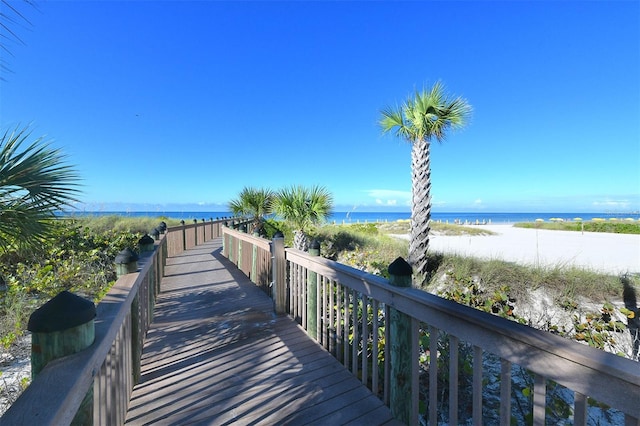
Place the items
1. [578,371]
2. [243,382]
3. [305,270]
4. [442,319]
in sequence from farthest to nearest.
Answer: [305,270]
[243,382]
[442,319]
[578,371]

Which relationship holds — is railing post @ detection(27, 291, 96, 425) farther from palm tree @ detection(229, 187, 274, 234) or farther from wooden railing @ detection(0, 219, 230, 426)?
palm tree @ detection(229, 187, 274, 234)

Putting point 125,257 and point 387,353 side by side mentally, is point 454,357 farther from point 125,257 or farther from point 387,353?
point 125,257

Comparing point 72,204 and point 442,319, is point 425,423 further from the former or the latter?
point 72,204

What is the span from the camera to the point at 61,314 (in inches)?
39.9

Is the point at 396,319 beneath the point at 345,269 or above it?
beneath

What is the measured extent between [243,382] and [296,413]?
0.59m

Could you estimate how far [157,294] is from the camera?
478 centimetres

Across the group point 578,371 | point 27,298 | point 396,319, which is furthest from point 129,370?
point 27,298

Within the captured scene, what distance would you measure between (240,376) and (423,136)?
659 centimetres

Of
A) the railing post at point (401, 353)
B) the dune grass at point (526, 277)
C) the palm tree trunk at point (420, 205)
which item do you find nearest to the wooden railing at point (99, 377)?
the railing post at point (401, 353)

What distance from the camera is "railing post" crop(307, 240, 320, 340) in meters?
3.12

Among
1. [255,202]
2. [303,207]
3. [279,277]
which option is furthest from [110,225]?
[279,277]

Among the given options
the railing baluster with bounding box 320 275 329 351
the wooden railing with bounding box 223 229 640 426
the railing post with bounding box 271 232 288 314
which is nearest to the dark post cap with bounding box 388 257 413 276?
the wooden railing with bounding box 223 229 640 426

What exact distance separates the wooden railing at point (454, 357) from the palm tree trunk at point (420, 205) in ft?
11.1
